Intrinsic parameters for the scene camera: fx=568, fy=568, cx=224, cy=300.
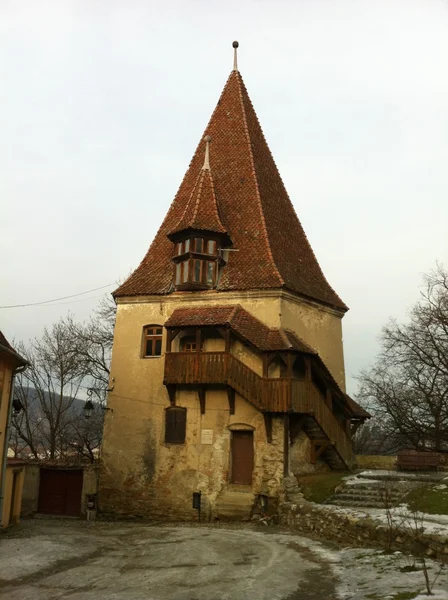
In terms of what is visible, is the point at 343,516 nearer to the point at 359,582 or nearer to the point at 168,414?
the point at 359,582

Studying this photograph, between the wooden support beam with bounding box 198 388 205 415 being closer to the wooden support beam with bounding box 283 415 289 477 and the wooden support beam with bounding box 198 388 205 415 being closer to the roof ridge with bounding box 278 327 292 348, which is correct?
the wooden support beam with bounding box 283 415 289 477

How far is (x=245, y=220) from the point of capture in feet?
74.4

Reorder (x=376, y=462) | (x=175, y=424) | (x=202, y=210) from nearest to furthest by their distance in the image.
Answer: (x=175, y=424) < (x=202, y=210) < (x=376, y=462)

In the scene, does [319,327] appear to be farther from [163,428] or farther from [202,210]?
[163,428]

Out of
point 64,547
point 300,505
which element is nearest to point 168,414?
point 300,505

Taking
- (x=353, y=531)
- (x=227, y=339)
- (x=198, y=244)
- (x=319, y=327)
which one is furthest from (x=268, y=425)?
(x=198, y=244)

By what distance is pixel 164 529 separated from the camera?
16328 millimetres

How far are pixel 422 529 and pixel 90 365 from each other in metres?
24.5

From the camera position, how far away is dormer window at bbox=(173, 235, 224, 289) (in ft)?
68.0

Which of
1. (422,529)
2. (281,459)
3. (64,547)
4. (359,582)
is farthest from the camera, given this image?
(281,459)

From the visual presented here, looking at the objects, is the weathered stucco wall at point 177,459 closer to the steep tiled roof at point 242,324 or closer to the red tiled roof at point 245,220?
the steep tiled roof at point 242,324

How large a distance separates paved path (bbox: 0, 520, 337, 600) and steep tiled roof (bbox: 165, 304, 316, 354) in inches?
→ 232

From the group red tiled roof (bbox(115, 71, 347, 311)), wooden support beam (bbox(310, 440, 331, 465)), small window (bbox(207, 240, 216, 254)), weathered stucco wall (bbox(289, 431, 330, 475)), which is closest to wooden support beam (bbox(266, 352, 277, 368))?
red tiled roof (bbox(115, 71, 347, 311))

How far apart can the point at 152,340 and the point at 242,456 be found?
17.8 ft
